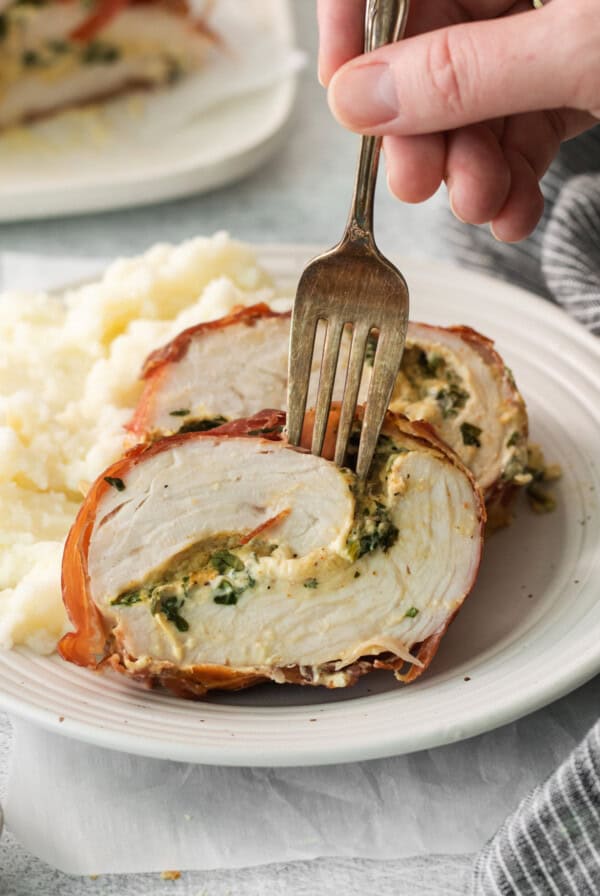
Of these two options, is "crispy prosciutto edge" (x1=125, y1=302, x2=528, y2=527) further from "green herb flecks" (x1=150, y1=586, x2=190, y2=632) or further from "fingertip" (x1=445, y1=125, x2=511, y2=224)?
"green herb flecks" (x1=150, y1=586, x2=190, y2=632)

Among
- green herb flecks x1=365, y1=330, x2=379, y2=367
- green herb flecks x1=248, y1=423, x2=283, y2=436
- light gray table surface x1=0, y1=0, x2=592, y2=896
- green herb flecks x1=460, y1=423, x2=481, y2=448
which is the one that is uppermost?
green herb flecks x1=365, y1=330, x2=379, y2=367

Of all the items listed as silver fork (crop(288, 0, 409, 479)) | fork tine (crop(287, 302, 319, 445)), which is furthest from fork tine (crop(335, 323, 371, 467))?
fork tine (crop(287, 302, 319, 445))

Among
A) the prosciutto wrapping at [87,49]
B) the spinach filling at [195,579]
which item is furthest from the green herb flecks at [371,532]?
the prosciutto wrapping at [87,49]

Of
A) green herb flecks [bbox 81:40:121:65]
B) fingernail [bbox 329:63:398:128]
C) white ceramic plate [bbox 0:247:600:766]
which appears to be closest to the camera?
white ceramic plate [bbox 0:247:600:766]

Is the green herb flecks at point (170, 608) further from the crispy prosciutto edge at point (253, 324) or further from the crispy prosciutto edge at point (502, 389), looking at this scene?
the crispy prosciutto edge at point (502, 389)

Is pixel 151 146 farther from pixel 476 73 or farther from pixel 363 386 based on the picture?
pixel 476 73

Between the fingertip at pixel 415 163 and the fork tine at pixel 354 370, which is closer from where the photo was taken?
the fork tine at pixel 354 370

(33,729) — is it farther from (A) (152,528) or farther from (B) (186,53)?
(B) (186,53)
